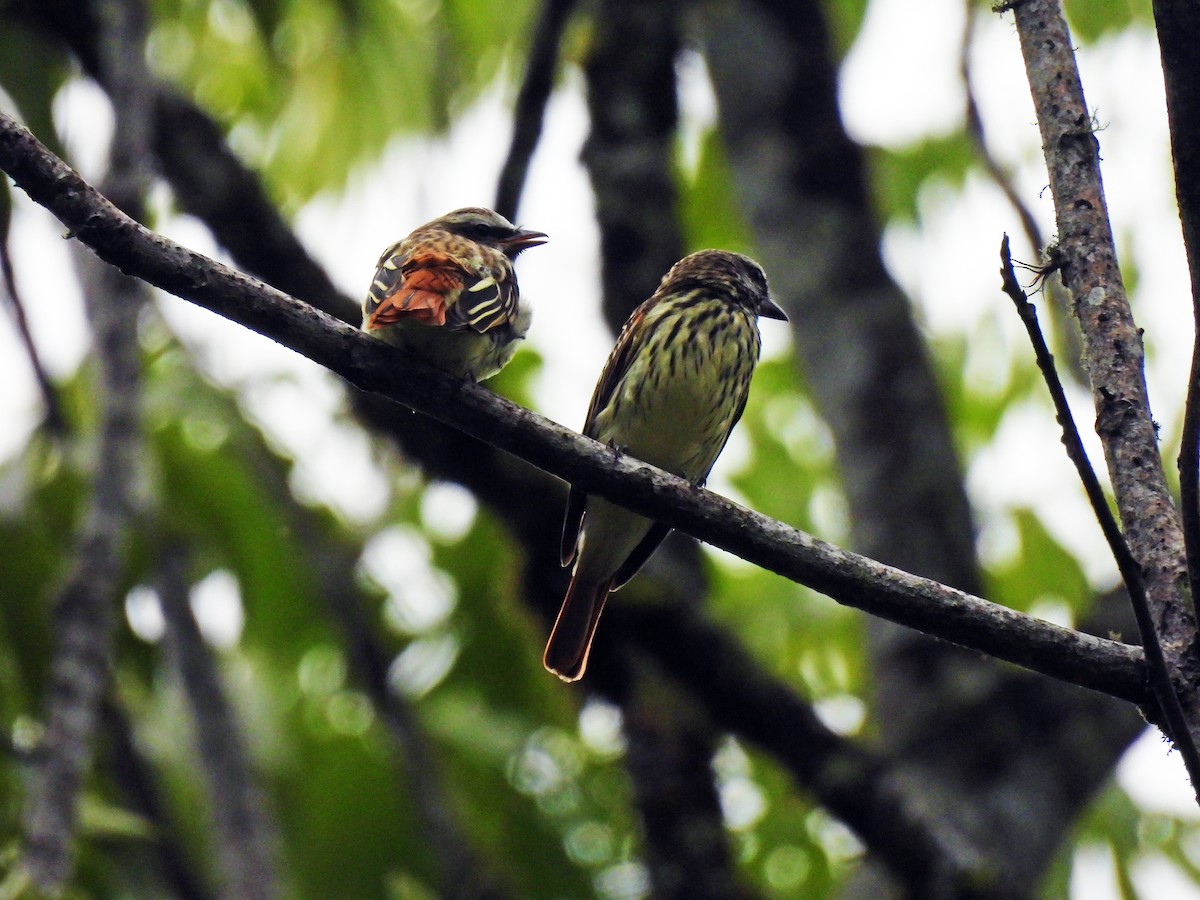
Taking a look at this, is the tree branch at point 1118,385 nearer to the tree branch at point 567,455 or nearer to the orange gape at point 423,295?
the tree branch at point 567,455

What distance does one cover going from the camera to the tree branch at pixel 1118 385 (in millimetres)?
2441

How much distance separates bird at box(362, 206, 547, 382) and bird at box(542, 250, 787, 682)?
0.78 m

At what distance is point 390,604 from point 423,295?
12.5 feet

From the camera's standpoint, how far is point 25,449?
19.7 ft

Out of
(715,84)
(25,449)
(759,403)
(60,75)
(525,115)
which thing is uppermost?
(715,84)

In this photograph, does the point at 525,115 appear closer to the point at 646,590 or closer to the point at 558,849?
the point at 646,590

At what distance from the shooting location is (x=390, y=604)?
721cm

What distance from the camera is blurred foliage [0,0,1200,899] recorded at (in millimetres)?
5863

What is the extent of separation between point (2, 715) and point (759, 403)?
4599 millimetres

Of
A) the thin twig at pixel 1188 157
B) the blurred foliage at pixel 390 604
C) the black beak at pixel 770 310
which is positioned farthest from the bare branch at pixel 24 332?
the thin twig at pixel 1188 157

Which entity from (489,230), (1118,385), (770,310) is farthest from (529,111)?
(1118,385)

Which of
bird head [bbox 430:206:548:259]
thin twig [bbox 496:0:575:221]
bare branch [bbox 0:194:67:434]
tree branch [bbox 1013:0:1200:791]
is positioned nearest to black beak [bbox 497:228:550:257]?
bird head [bbox 430:206:548:259]

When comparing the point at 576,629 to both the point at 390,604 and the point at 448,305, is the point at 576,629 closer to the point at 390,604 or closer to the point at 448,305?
the point at 448,305

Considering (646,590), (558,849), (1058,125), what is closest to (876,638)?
(646,590)
